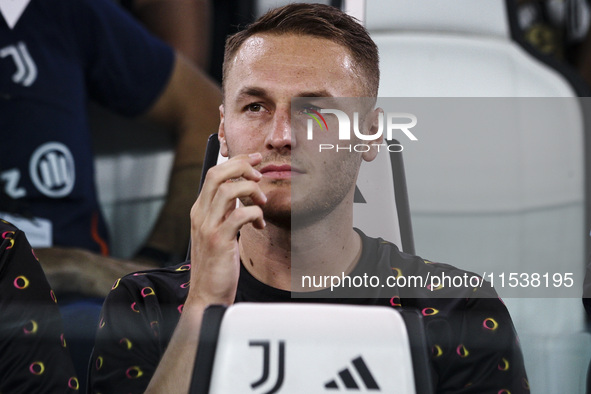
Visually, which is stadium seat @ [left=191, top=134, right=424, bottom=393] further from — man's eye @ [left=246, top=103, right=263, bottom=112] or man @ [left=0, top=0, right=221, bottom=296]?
man @ [left=0, top=0, right=221, bottom=296]

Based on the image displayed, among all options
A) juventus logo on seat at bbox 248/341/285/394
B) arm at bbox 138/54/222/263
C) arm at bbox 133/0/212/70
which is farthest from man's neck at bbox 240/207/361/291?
arm at bbox 133/0/212/70

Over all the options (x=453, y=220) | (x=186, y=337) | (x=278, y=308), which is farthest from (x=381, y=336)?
(x=453, y=220)

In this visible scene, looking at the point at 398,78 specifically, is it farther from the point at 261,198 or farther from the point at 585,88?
the point at 261,198

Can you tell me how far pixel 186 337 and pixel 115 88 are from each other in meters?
0.99

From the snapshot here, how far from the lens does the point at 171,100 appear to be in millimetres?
1641

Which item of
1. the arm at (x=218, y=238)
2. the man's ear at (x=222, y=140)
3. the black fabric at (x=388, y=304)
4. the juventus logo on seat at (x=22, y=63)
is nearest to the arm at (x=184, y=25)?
the juventus logo on seat at (x=22, y=63)

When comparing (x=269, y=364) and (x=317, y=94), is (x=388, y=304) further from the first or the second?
(x=269, y=364)

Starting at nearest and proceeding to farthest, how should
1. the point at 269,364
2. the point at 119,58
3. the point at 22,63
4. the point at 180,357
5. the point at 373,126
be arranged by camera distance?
the point at 269,364 < the point at 180,357 < the point at 373,126 < the point at 22,63 < the point at 119,58

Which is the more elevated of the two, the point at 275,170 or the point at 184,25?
the point at 184,25

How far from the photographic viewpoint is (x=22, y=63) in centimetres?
147

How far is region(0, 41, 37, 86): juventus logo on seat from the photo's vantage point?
1.45m

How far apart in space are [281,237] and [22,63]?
2.72 feet

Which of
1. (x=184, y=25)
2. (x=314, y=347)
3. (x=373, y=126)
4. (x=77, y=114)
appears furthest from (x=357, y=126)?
(x=184, y=25)

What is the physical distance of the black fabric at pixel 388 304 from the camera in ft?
2.53
